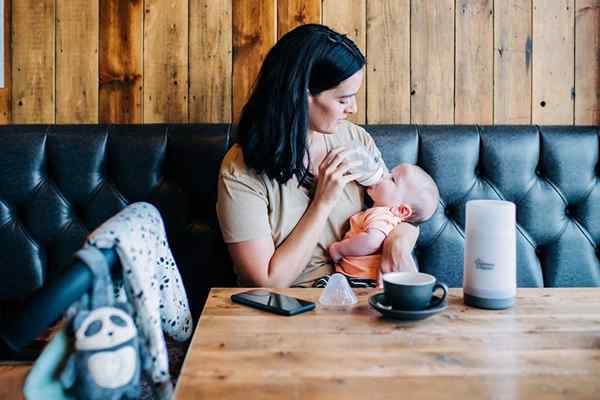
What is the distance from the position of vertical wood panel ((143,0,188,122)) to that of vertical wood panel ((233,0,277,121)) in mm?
180

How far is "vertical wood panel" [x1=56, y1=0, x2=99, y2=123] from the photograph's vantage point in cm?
192

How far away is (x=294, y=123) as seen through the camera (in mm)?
1495

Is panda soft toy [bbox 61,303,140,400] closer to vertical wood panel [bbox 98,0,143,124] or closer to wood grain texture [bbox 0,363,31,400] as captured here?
wood grain texture [bbox 0,363,31,400]

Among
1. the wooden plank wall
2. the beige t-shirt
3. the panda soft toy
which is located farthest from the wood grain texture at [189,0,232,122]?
the panda soft toy

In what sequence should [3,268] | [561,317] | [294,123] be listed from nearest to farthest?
[561,317] → [294,123] → [3,268]

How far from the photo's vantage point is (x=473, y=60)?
6.53ft

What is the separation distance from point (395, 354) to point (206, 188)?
100 cm

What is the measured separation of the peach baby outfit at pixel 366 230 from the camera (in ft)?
4.94

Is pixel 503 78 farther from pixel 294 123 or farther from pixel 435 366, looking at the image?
pixel 435 366

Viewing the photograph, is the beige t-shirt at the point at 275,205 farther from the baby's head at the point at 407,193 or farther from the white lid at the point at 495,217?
the white lid at the point at 495,217

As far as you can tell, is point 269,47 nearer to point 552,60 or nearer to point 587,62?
point 552,60

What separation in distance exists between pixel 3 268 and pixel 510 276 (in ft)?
4.74

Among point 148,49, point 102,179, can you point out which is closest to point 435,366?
point 102,179

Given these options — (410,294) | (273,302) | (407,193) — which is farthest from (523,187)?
(273,302)
